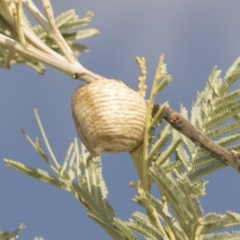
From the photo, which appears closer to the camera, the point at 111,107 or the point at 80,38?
the point at 111,107

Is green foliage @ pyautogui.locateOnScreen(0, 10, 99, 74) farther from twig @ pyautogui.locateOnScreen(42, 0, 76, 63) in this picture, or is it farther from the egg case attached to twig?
the egg case attached to twig

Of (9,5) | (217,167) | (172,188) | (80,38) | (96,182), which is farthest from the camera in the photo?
(80,38)

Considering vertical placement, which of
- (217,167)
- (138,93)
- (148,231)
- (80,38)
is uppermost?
(80,38)

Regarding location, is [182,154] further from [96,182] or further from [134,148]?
[96,182]

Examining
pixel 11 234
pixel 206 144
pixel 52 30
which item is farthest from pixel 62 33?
pixel 206 144

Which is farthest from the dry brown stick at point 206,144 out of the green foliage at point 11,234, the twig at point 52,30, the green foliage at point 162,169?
the green foliage at point 11,234

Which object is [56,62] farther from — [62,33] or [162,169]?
[62,33]

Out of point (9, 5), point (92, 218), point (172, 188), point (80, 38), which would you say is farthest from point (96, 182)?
point (80, 38)

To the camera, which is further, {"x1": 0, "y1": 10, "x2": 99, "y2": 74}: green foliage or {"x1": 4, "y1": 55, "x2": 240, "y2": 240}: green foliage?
{"x1": 0, "y1": 10, "x2": 99, "y2": 74}: green foliage

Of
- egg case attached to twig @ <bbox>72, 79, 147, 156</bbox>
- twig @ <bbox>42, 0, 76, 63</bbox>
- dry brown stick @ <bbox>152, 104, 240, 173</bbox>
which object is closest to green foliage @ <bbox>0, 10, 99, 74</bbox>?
twig @ <bbox>42, 0, 76, 63</bbox>
